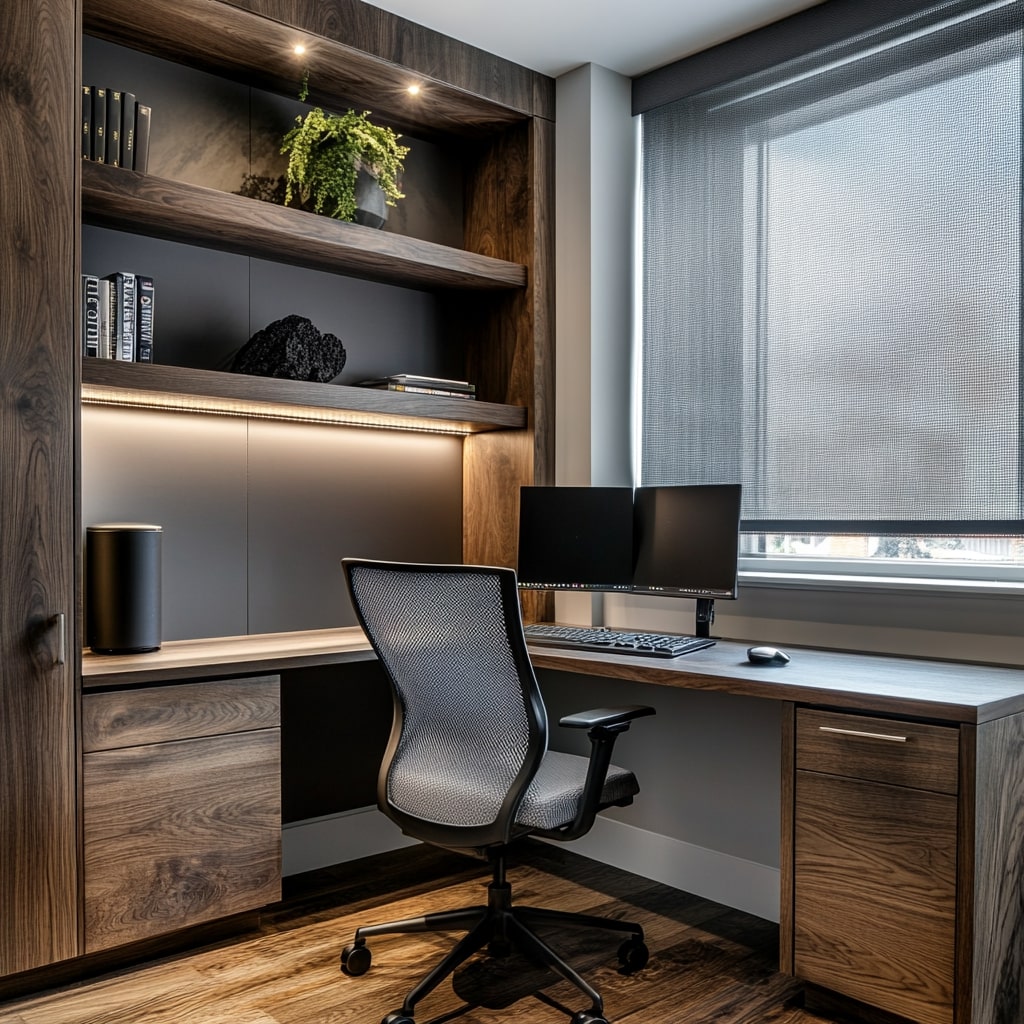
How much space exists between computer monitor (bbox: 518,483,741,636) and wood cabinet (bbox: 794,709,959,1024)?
2.31 feet

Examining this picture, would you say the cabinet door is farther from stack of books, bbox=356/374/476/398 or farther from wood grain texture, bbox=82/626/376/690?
stack of books, bbox=356/374/476/398

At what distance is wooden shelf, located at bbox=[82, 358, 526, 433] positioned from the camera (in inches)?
98.0

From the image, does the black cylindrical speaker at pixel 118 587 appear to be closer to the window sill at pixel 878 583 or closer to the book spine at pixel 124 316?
the book spine at pixel 124 316

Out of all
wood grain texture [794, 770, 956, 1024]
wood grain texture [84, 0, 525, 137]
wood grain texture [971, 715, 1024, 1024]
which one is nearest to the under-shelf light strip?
wood grain texture [84, 0, 525, 137]

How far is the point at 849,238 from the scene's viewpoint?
9.02ft

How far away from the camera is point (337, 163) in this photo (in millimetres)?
2920

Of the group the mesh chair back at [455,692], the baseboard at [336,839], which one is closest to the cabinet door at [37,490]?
the mesh chair back at [455,692]

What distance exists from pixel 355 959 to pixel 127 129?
222 centimetres

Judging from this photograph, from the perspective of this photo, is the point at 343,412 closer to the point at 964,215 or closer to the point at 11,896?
the point at 11,896

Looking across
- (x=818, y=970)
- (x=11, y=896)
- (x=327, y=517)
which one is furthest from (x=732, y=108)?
(x=11, y=896)

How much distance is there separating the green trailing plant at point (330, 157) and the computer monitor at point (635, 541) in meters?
1.09

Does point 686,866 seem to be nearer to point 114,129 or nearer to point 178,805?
point 178,805

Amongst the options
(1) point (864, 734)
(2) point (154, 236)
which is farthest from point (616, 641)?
(2) point (154, 236)

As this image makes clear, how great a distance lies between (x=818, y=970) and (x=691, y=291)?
2.05 meters
